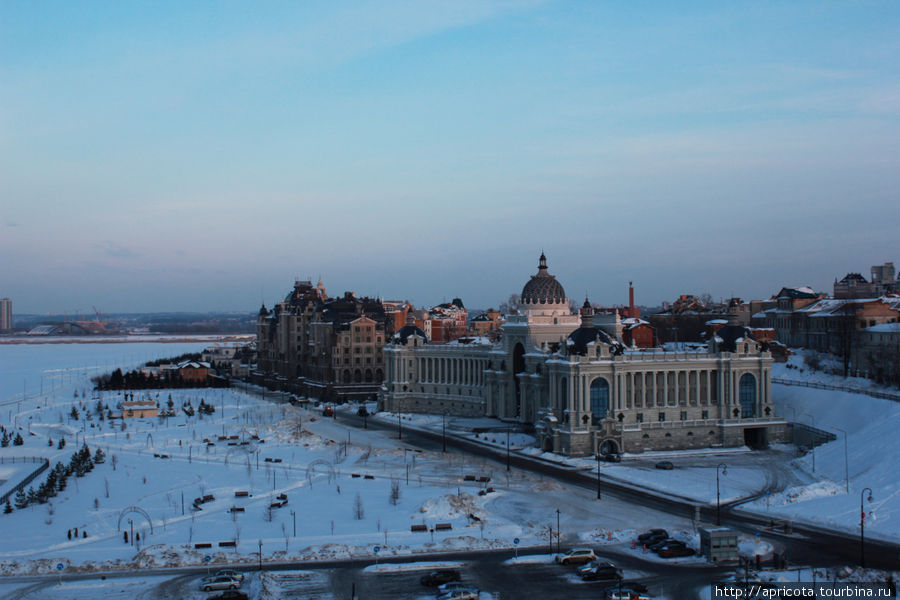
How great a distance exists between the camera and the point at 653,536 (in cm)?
4147

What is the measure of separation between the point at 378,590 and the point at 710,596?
1243 centimetres

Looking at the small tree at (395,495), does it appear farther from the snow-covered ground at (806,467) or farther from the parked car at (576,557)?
the snow-covered ground at (806,467)

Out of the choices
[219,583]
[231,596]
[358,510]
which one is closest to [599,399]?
[358,510]

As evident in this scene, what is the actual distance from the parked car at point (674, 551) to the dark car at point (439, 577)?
929 centimetres

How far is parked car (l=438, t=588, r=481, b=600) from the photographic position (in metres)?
33.8

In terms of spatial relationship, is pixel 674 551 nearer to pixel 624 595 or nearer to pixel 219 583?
pixel 624 595

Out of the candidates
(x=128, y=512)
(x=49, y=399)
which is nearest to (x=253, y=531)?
(x=128, y=512)

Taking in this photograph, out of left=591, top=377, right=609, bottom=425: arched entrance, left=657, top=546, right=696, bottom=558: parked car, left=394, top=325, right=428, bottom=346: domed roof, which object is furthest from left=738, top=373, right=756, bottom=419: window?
left=394, top=325, right=428, bottom=346: domed roof

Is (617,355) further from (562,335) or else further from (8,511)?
(8,511)

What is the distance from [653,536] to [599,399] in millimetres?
24337

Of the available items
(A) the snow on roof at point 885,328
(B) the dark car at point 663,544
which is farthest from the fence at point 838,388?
(B) the dark car at point 663,544

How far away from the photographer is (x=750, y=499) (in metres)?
50.2

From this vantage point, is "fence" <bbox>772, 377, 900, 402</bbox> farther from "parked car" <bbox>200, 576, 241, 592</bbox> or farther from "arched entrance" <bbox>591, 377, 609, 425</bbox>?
"parked car" <bbox>200, 576, 241, 592</bbox>

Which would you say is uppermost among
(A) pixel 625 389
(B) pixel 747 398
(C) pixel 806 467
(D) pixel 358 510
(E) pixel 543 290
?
(E) pixel 543 290
